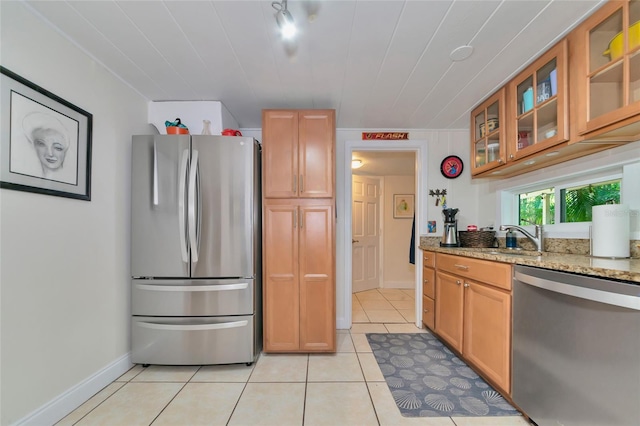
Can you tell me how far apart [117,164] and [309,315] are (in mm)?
1927

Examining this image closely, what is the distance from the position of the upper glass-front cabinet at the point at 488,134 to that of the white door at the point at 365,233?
2.20 meters

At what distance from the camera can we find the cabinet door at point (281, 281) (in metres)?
2.16

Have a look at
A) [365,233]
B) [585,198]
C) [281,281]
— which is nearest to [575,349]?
[585,198]

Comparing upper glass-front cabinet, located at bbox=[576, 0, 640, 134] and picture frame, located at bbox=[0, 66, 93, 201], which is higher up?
upper glass-front cabinet, located at bbox=[576, 0, 640, 134]

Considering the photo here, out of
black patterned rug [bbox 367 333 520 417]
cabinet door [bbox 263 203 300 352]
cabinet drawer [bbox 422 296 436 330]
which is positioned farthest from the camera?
cabinet drawer [bbox 422 296 436 330]

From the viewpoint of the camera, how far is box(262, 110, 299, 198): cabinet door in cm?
219

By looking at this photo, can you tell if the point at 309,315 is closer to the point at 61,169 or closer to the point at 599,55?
the point at 61,169

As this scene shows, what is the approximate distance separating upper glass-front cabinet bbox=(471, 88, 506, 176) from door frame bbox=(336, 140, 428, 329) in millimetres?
552

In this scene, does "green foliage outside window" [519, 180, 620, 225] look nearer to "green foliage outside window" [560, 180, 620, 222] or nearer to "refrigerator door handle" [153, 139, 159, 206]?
"green foliage outside window" [560, 180, 620, 222]

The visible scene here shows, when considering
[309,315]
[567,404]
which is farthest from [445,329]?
[309,315]

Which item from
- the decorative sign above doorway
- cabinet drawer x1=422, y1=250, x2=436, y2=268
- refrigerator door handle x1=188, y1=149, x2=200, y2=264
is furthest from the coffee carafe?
refrigerator door handle x1=188, y1=149, x2=200, y2=264

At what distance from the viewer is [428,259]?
8.75ft

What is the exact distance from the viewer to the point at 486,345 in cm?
174

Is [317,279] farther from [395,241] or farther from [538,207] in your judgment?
[395,241]
